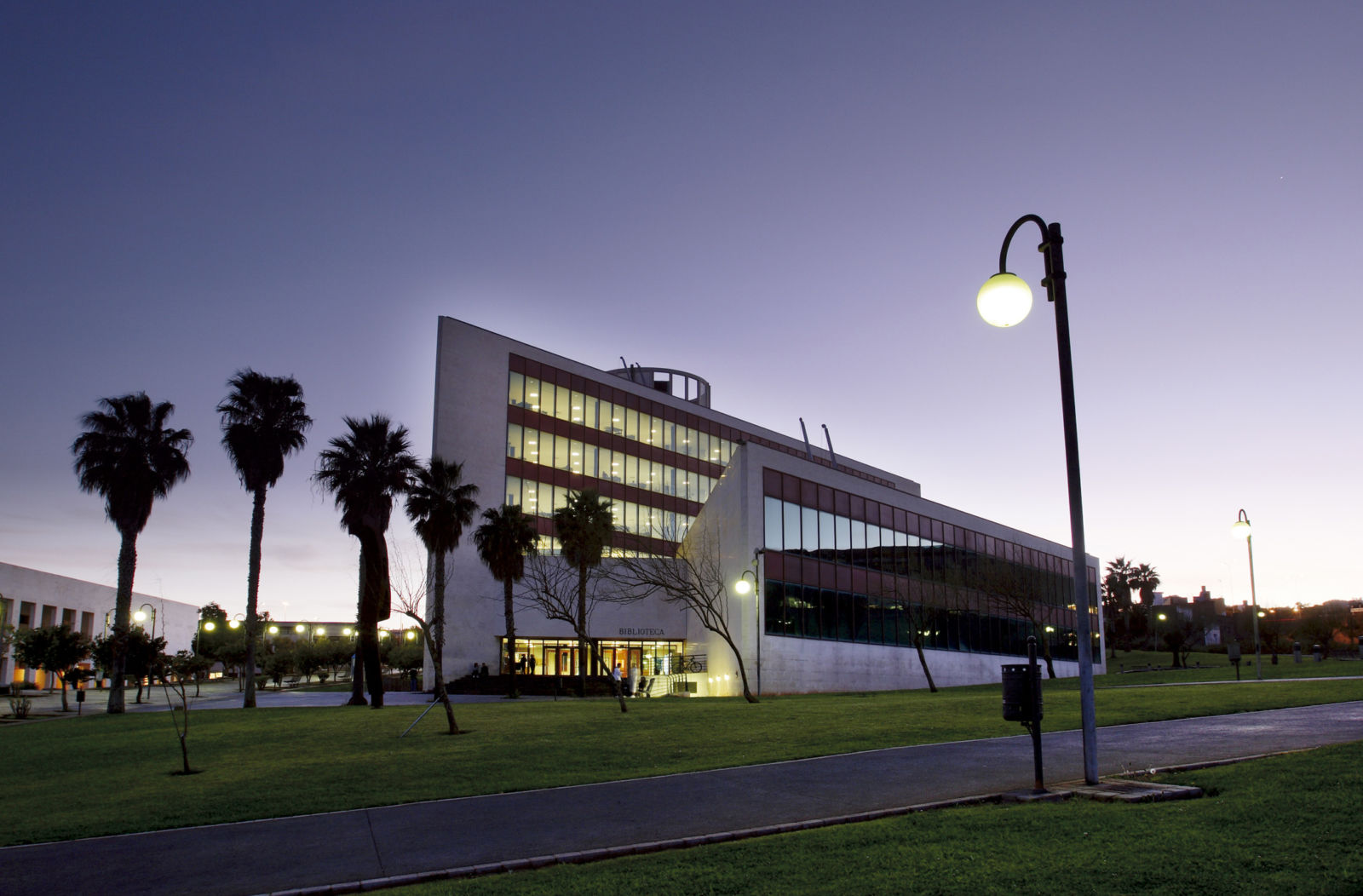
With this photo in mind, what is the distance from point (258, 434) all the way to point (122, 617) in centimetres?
1070

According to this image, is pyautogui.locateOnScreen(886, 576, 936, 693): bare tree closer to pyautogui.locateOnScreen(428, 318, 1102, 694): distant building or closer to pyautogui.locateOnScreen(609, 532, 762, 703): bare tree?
pyautogui.locateOnScreen(428, 318, 1102, 694): distant building

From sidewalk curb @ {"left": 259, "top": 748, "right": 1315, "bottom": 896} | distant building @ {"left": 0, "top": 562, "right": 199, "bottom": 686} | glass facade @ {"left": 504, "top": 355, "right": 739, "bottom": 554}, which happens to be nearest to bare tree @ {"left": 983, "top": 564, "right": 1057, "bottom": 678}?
glass facade @ {"left": 504, "top": 355, "right": 739, "bottom": 554}

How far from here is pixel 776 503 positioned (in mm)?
45219

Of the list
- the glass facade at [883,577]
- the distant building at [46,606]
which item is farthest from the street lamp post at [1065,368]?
the distant building at [46,606]

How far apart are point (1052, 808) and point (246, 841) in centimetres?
825

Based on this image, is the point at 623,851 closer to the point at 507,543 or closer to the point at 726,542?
the point at 726,542

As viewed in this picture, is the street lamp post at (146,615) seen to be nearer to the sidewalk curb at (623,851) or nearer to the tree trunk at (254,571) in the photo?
the tree trunk at (254,571)

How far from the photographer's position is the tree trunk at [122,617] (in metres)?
40.0

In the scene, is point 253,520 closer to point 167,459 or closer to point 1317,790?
point 167,459

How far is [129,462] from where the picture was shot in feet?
146

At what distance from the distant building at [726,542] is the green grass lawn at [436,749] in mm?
13156

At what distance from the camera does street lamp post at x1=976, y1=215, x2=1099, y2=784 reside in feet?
28.1

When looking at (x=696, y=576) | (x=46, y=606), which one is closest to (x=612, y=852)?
Result: (x=696, y=576)

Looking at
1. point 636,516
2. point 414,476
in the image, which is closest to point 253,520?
point 414,476
